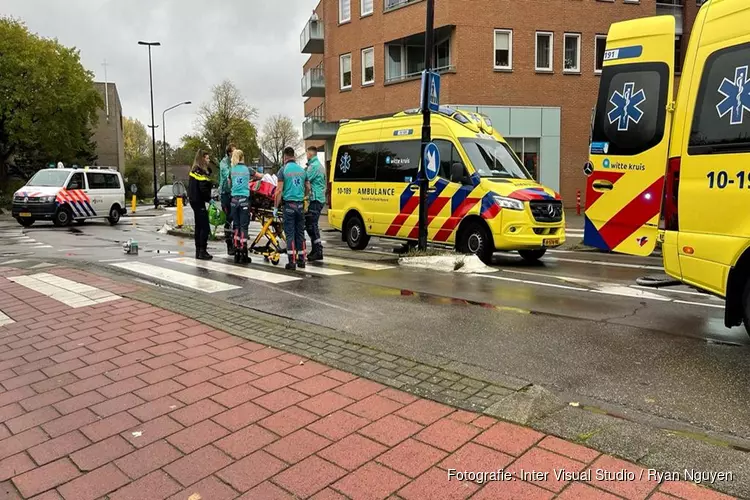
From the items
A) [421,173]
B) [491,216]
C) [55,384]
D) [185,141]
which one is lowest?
[55,384]

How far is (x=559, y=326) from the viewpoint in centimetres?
552

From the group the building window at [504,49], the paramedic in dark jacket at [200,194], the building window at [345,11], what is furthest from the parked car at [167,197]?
the paramedic in dark jacket at [200,194]

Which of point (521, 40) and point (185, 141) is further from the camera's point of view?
point (185, 141)

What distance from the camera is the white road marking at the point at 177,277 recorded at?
7607mm

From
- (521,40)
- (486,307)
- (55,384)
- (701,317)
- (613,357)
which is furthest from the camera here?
(521,40)

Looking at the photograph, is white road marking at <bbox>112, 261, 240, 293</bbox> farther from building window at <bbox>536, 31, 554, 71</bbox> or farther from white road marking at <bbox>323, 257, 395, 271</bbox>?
building window at <bbox>536, 31, 554, 71</bbox>

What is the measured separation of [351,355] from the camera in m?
4.54

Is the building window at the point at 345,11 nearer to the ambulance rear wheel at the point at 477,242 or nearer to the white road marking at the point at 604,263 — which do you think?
the white road marking at the point at 604,263

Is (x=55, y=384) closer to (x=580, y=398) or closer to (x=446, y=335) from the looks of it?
(x=446, y=335)

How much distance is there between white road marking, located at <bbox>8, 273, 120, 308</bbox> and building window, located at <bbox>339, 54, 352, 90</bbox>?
24344mm

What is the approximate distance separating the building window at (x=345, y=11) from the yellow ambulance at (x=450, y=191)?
19.7 m

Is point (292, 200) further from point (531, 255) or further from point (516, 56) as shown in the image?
point (516, 56)

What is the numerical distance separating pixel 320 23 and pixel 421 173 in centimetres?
2777

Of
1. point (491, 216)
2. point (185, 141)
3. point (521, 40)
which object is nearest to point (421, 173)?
point (491, 216)
